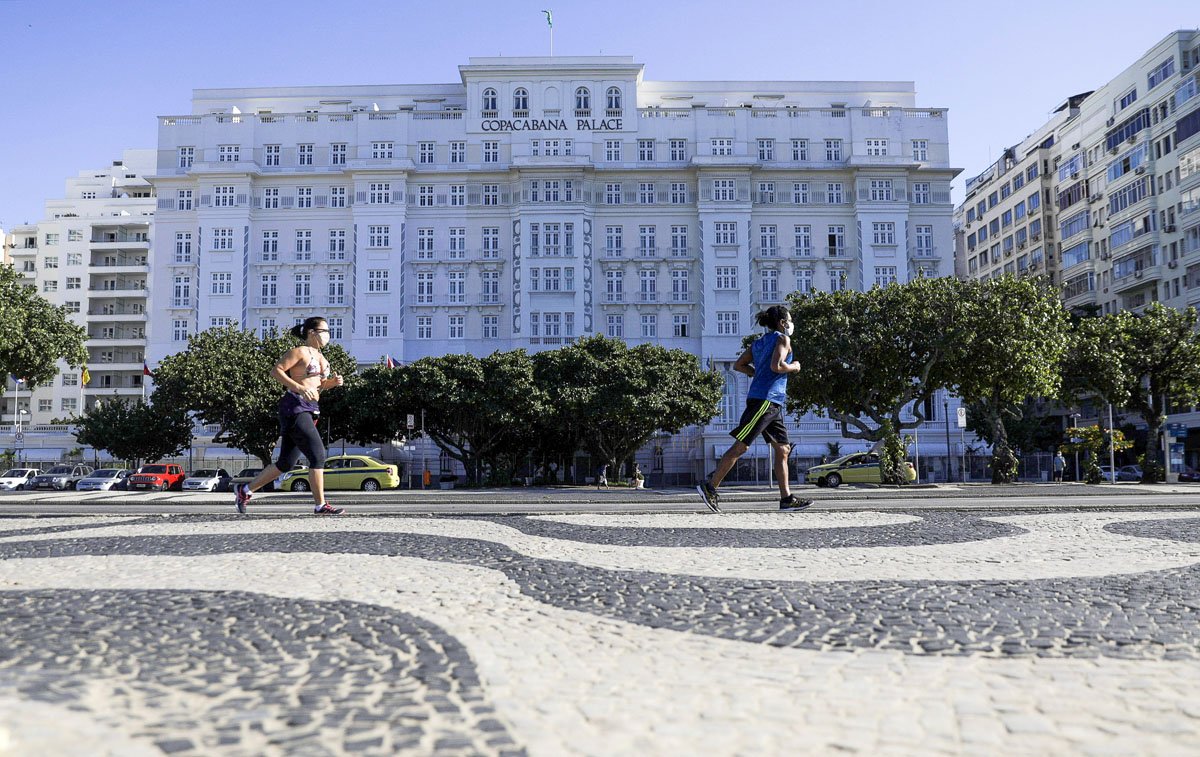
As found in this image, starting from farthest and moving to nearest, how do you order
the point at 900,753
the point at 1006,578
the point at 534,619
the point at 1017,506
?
the point at 1017,506 → the point at 1006,578 → the point at 534,619 → the point at 900,753

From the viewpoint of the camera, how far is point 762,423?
9.21 m

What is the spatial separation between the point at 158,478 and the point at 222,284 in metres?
24.0

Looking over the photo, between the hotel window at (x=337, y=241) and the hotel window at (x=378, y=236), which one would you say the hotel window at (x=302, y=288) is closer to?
the hotel window at (x=337, y=241)

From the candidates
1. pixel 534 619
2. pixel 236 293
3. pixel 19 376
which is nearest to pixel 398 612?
pixel 534 619

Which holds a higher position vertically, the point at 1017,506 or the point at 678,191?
the point at 678,191

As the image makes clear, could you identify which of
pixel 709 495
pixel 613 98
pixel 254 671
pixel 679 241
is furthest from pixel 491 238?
pixel 254 671

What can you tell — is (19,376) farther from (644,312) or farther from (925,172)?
(925,172)

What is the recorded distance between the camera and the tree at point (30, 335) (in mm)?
34844

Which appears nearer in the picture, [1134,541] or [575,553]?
[575,553]

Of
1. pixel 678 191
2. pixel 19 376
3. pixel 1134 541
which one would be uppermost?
pixel 678 191

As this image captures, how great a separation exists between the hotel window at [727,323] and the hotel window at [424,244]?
20.1 metres

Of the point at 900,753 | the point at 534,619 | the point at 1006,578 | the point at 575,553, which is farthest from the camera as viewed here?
the point at 575,553

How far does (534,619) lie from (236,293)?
65.7m

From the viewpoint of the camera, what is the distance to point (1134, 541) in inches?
272
